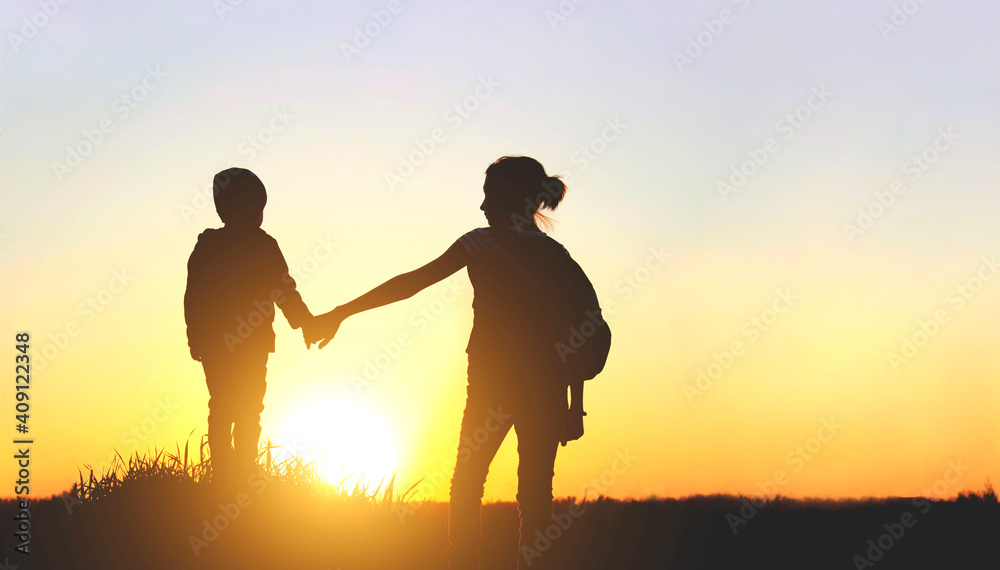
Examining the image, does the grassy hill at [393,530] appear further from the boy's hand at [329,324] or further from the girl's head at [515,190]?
the girl's head at [515,190]

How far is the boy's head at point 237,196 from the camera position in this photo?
21.1 ft

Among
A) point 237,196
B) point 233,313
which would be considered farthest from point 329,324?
point 237,196

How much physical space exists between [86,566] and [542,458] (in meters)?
→ 3.17

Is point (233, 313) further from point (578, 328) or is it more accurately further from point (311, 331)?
point (578, 328)

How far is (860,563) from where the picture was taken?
7102 mm

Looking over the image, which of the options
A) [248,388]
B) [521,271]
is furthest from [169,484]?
[521,271]

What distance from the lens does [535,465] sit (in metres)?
5.39

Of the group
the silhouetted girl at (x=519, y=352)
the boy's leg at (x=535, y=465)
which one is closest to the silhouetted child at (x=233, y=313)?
the silhouetted girl at (x=519, y=352)

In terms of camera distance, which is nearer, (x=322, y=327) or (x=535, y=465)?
(x=535, y=465)

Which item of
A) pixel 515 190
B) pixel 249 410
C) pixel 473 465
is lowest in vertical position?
pixel 249 410

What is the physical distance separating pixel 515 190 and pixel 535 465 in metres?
1.64

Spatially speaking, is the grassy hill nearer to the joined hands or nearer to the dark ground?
the dark ground

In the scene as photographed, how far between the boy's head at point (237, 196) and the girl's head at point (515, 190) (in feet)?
6.27

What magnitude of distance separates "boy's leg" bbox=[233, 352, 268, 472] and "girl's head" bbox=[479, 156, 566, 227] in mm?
2164
